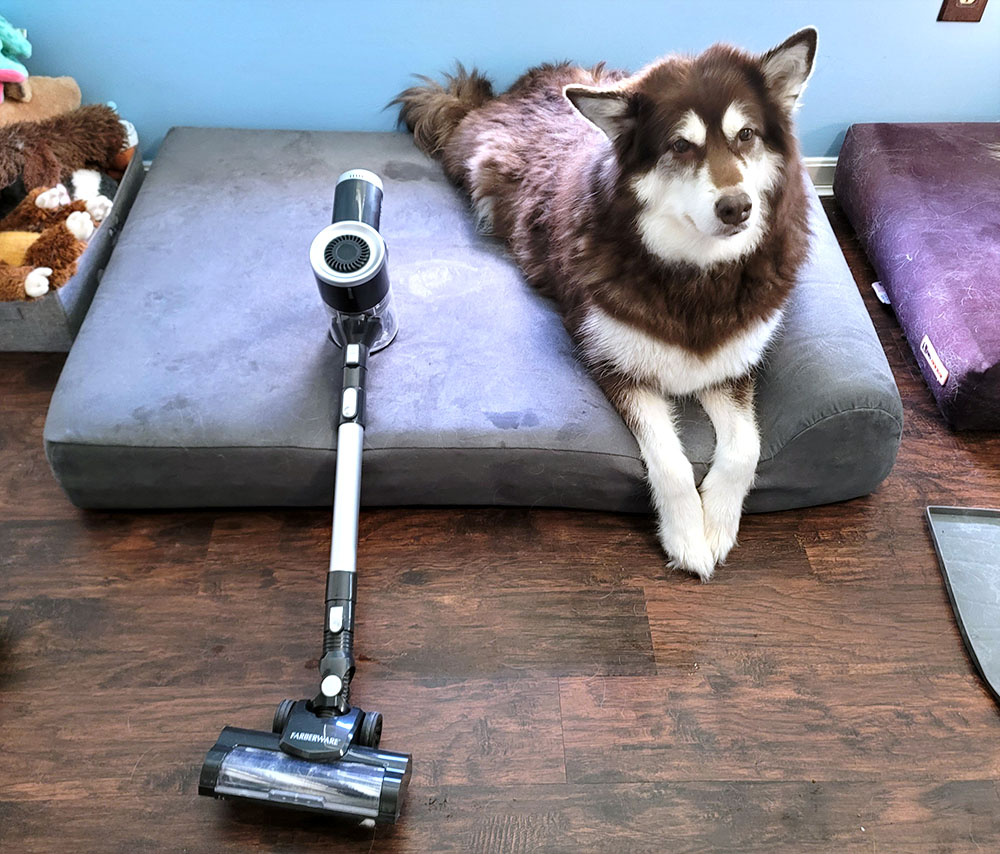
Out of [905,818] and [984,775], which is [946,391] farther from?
[905,818]

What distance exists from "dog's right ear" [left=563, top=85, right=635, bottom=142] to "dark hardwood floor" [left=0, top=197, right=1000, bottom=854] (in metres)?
0.83

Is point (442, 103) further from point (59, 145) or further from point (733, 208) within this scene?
point (733, 208)

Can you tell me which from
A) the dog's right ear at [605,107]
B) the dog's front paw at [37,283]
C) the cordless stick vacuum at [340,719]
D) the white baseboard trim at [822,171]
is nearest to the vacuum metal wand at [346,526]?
the cordless stick vacuum at [340,719]

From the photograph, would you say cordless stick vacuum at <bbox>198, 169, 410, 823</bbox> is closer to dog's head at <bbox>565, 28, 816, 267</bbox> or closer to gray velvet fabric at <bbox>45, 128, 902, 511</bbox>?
gray velvet fabric at <bbox>45, 128, 902, 511</bbox>

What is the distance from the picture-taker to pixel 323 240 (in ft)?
5.23

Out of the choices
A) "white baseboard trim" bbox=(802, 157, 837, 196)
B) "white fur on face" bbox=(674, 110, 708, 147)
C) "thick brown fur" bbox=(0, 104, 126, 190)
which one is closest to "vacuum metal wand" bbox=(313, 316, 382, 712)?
"white fur on face" bbox=(674, 110, 708, 147)

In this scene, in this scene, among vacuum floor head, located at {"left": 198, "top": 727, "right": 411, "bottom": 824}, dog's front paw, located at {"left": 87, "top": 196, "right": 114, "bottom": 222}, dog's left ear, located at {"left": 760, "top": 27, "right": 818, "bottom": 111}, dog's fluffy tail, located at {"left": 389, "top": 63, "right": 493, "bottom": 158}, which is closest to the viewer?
vacuum floor head, located at {"left": 198, "top": 727, "right": 411, "bottom": 824}

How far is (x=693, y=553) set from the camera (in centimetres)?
166

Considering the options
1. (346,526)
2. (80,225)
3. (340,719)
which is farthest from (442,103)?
(340,719)

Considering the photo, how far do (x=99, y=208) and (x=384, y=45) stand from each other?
2.97 feet

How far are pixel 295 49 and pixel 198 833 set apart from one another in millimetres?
1971

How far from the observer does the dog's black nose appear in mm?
1346

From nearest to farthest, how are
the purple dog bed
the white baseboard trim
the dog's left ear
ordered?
1. the dog's left ear
2. the purple dog bed
3. the white baseboard trim

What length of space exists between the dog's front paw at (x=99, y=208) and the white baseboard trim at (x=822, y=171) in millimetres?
2113
